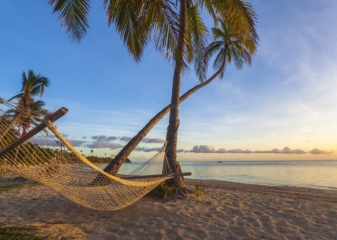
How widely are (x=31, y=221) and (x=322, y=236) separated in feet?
10.4

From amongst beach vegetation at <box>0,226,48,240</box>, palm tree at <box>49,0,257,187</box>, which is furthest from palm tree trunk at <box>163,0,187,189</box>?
beach vegetation at <box>0,226,48,240</box>

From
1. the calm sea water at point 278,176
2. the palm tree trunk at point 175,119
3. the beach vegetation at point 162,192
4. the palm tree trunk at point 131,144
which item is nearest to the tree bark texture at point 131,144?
the palm tree trunk at point 131,144

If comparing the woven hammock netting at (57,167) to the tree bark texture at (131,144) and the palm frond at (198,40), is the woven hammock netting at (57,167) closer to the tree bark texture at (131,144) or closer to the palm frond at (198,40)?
the tree bark texture at (131,144)

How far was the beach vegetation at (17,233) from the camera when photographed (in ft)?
8.37

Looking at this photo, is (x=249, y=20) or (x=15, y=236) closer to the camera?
(x=15, y=236)

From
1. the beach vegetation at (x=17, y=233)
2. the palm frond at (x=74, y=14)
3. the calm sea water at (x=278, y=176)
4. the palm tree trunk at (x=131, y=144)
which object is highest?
the palm frond at (x=74, y=14)

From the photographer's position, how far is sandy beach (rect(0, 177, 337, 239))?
281 centimetres

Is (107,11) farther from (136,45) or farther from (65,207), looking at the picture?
(65,207)

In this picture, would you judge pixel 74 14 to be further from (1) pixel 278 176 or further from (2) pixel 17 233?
(1) pixel 278 176

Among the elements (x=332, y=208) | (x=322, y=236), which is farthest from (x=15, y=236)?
(x=332, y=208)

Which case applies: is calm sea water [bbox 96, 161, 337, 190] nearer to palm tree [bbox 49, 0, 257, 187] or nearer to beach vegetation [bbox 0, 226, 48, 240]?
palm tree [bbox 49, 0, 257, 187]

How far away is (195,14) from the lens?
6.14 metres

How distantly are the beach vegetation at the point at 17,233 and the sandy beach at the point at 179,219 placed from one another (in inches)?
3.4

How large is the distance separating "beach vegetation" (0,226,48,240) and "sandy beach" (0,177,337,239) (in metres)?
0.09
